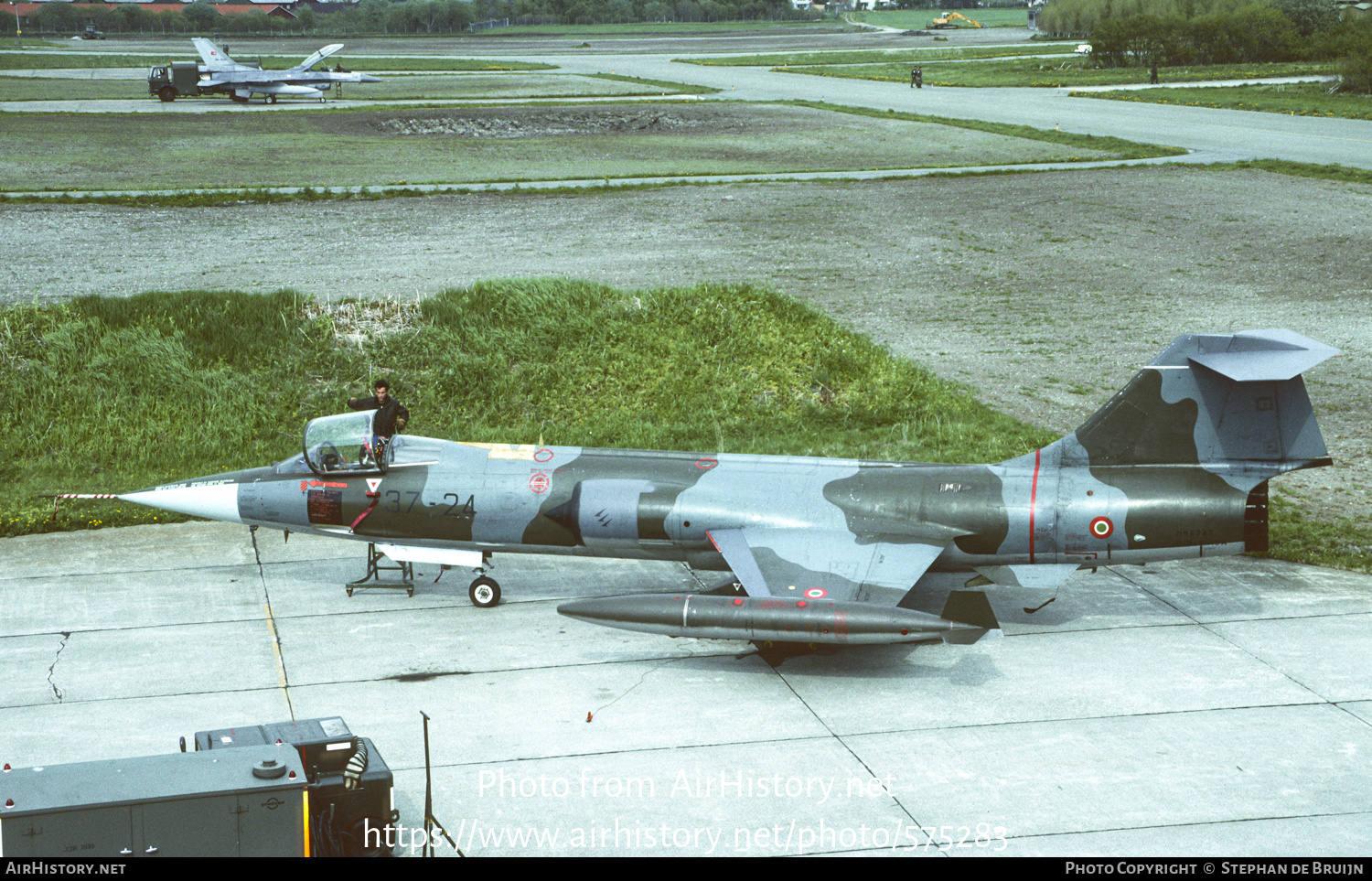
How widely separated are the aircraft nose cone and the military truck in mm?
73796

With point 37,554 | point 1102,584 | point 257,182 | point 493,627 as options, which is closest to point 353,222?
point 257,182

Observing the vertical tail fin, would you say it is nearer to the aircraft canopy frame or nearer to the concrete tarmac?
the concrete tarmac

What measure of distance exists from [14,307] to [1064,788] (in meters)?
25.1

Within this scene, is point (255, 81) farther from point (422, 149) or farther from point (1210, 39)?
point (1210, 39)

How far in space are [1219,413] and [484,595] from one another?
33.0 feet

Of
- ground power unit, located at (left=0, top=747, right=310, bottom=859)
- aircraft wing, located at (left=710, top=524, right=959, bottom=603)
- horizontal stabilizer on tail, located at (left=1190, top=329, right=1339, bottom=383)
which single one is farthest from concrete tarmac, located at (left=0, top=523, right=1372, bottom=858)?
horizontal stabilizer on tail, located at (left=1190, top=329, right=1339, bottom=383)

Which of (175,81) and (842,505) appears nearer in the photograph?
(842,505)

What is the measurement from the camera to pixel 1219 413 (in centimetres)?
1561

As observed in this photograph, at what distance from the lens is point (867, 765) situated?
12.9 meters

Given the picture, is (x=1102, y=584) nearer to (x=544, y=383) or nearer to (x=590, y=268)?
(x=544, y=383)

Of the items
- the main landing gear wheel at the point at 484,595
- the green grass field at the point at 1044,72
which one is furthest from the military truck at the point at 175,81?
the main landing gear wheel at the point at 484,595

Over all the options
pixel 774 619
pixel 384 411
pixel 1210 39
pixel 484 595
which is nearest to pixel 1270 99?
pixel 1210 39

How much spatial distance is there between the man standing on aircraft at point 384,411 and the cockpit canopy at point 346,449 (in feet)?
0.82

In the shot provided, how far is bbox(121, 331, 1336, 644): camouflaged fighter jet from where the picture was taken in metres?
14.9
